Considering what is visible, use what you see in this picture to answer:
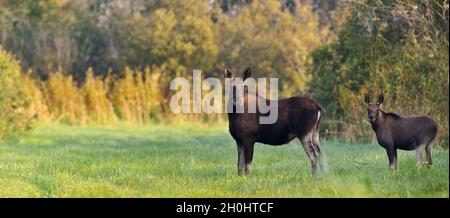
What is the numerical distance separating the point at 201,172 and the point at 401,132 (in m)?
3.43

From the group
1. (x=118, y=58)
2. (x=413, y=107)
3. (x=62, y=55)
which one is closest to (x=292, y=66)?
(x=118, y=58)

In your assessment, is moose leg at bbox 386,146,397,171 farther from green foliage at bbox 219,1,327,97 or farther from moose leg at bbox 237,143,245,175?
green foliage at bbox 219,1,327,97

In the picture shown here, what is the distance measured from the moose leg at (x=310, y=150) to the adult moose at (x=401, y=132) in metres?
1.03

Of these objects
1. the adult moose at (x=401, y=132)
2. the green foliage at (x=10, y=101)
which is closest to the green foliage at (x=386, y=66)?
the adult moose at (x=401, y=132)

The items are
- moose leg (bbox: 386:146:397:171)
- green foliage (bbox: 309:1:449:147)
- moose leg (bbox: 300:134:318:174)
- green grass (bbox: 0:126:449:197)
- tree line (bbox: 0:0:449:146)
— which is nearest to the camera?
green grass (bbox: 0:126:449:197)

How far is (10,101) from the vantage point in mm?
23719

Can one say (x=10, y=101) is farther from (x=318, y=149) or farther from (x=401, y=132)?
(x=401, y=132)

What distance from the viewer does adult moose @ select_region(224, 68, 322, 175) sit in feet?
45.7

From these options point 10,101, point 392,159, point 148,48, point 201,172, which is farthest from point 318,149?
point 148,48

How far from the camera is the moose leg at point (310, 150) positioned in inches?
543

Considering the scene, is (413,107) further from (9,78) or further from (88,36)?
(88,36)

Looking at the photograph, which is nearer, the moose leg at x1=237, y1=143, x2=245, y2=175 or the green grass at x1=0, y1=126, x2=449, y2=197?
the green grass at x1=0, y1=126, x2=449, y2=197

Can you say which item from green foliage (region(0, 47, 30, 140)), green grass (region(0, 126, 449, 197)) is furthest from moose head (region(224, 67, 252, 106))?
green foliage (region(0, 47, 30, 140))

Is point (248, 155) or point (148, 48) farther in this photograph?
point (148, 48)
